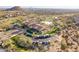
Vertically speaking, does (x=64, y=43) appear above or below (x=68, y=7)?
below

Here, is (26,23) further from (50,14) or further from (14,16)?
(50,14)

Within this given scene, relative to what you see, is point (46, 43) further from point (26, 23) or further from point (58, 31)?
point (26, 23)

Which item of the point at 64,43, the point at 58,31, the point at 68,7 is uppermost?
the point at 68,7

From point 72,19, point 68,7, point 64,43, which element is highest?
point 68,7

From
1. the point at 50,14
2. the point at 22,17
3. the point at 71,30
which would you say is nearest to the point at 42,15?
the point at 50,14

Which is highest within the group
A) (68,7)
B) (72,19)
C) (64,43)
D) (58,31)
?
(68,7)
